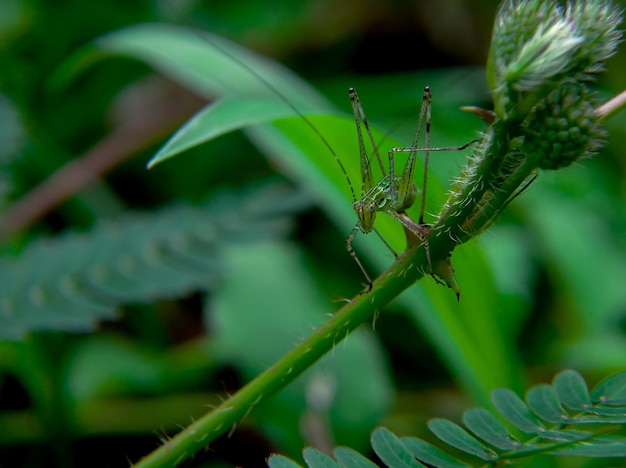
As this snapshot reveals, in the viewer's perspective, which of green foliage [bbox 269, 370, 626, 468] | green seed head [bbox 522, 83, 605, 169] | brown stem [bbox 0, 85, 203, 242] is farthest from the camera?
brown stem [bbox 0, 85, 203, 242]

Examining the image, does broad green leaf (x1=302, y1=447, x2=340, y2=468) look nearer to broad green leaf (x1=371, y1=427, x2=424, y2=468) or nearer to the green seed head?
broad green leaf (x1=371, y1=427, x2=424, y2=468)

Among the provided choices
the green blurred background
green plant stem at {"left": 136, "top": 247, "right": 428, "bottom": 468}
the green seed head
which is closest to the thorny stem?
green plant stem at {"left": 136, "top": 247, "right": 428, "bottom": 468}

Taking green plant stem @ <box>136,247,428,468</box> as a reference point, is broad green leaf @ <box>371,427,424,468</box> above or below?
below

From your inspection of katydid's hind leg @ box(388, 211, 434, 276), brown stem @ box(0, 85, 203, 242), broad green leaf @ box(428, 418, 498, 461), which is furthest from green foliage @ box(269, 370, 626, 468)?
brown stem @ box(0, 85, 203, 242)

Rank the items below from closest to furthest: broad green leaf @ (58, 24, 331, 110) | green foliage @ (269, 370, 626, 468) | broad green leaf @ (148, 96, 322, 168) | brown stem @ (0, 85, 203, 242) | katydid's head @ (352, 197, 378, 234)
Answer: green foliage @ (269, 370, 626, 468) < broad green leaf @ (148, 96, 322, 168) < katydid's head @ (352, 197, 378, 234) < broad green leaf @ (58, 24, 331, 110) < brown stem @ (0, 85, 203, 242)

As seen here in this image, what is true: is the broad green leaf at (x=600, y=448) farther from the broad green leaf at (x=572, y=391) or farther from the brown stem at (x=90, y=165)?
the brown stem at (x=90, y=165)

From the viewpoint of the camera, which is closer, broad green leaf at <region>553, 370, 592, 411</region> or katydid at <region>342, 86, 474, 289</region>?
broad green leaf at <region>553, 370, 592, 411</region>

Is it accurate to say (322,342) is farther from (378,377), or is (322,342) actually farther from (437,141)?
(437,141)

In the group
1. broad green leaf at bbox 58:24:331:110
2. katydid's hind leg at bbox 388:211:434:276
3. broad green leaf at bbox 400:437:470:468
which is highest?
broad green leaf at bbox 58:24:331:110

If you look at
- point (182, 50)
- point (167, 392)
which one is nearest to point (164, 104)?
point (182, 50)
